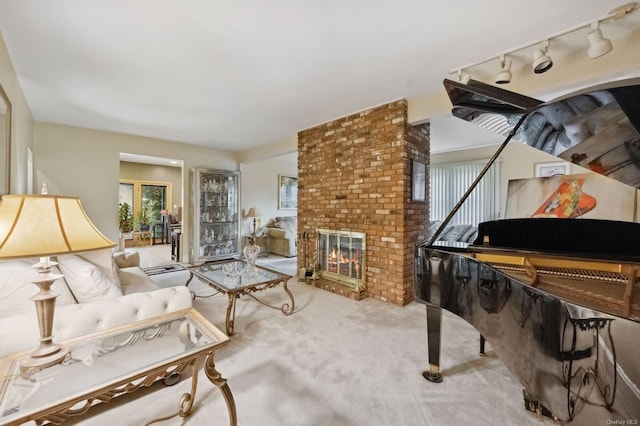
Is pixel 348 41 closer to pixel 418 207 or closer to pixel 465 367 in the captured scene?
pixel 418 207

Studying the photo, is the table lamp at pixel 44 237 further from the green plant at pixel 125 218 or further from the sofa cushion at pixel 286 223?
the green plant at pixel 125 218

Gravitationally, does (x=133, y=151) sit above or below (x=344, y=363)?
above

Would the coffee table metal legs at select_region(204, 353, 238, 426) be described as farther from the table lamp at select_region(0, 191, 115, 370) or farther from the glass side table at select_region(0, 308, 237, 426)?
the table lamp at select_region(0, 191, 115, 370)

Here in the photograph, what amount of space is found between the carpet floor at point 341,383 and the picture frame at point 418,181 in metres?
1.52

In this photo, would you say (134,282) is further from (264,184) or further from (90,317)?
(264,184)

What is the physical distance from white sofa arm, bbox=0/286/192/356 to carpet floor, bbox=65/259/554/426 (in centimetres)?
49

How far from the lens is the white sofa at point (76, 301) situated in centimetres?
131

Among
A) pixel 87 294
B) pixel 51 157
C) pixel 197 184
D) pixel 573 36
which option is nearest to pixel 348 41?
pixel 573 36

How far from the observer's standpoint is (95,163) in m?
4.33

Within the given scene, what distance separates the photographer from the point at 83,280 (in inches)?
67.9

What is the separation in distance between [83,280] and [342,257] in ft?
9.21

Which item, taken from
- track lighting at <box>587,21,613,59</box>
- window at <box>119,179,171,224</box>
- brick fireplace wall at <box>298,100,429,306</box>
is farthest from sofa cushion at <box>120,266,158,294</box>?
window at <box>119,179,171,224</box>

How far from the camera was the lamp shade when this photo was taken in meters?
0.94

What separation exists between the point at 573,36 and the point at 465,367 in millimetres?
2558
